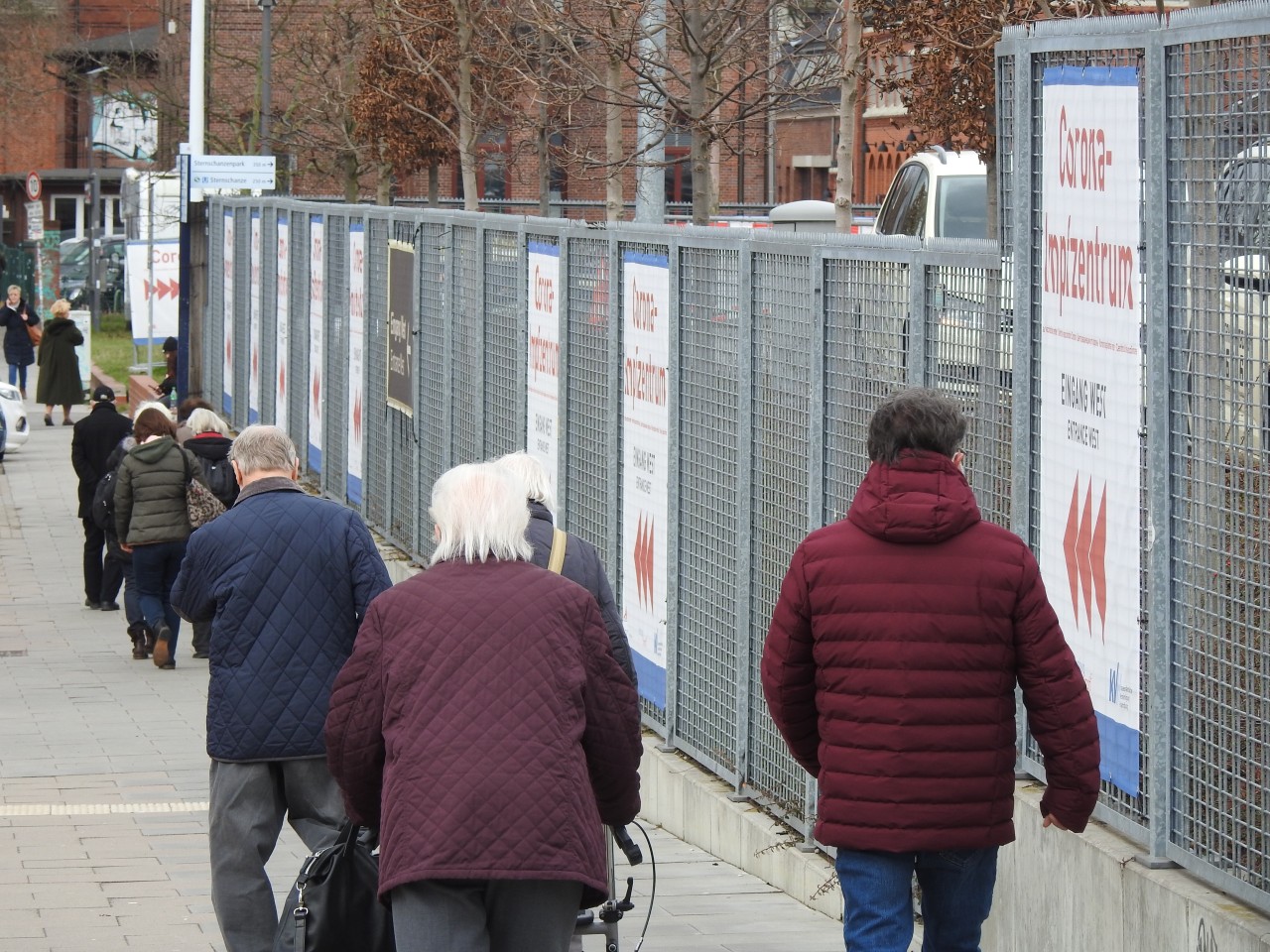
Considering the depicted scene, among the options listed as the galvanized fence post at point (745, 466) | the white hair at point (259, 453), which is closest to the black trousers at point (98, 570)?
the galvanized fence post at point (745, 466)

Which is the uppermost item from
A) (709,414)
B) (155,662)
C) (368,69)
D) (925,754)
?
(368,69)

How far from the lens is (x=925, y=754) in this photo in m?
4.42

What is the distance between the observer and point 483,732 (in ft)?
14.4

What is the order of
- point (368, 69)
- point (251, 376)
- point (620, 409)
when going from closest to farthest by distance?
1. point (620, 409)
2. point (251, 376)
3. point (368, 69)

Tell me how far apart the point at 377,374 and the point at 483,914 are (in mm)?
11837

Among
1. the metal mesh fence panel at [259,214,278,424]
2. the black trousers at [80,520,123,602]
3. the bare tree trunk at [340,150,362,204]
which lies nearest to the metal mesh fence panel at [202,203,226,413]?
the metal mesh fence panel at [259,214,278,424]

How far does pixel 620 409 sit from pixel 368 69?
1812cm

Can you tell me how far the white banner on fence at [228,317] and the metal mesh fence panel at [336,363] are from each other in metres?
7.16

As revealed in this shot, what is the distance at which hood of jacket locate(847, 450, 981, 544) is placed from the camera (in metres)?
4.43

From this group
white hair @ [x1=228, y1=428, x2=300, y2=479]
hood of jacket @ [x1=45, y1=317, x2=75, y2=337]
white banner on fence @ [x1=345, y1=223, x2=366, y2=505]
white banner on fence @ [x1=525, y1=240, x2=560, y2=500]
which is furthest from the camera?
hood of jacket @ [x1=45, y1=317, x2=75, y2=337]

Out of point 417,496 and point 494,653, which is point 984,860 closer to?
point 494,653

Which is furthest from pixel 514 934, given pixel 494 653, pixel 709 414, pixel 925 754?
pixel 709 414

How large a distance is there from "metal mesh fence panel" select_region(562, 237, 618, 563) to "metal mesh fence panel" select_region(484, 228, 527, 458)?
104 centimetres

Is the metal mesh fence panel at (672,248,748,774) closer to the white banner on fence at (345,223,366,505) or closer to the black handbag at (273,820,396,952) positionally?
the black handbag at (273,820,396,952)
